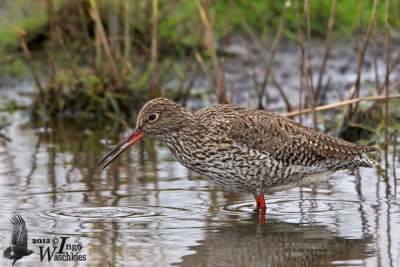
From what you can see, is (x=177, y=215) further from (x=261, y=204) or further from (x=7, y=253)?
(x=7, y=253)

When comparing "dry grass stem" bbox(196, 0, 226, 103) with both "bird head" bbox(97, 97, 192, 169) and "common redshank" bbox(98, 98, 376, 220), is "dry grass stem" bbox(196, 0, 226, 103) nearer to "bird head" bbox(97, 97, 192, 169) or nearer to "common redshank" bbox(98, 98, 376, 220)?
"common redshank" bbox(98, 98, 376, 220)

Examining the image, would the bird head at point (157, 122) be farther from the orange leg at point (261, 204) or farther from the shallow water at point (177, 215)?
the orange leg at point (261, 204)

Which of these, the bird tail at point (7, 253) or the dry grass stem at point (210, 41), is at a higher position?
the dry grass stem at point (210, 41)

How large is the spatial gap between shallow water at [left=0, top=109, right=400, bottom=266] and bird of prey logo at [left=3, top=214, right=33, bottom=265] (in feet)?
0.22

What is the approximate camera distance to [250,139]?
6.84 metres

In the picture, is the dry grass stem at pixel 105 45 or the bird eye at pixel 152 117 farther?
the dry grass stem at pixel 105 45

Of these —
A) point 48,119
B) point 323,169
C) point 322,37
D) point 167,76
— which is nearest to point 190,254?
point 323,169

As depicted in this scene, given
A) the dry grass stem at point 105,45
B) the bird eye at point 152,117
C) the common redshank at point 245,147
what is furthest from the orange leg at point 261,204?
the dry grass stem at point 105,45

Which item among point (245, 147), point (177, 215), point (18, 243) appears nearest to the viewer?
point (18, 243)

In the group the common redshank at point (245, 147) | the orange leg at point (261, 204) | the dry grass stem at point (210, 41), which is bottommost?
the orange leg at point (261, 204)

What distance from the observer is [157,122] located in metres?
7.03

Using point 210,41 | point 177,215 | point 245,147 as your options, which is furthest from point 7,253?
point 210,41

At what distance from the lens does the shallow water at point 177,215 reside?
557cm

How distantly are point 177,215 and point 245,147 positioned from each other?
2.68 feet
